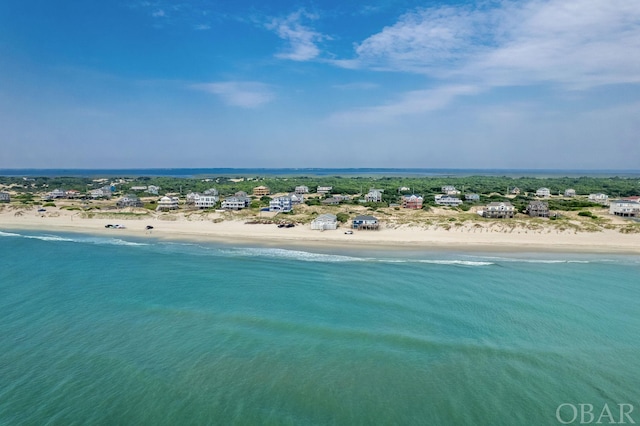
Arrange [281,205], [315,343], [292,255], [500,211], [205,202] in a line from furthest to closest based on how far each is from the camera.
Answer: [205,202] → [281,205] → [500,211] → [292,255] → [315,343]

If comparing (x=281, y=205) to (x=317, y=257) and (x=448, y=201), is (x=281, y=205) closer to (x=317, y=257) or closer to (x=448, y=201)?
(x=317, y=257)

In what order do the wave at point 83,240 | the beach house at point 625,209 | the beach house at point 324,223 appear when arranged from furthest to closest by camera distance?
the beach house at point 625,209 → the beach house at point 324,223 → the wave at point 83,240

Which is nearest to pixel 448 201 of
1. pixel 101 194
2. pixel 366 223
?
pixel 366 223

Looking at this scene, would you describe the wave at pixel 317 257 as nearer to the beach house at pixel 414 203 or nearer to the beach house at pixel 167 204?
the beach house at pixel 414 203

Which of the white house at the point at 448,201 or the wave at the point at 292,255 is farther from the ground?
the white house at the point at 448,201

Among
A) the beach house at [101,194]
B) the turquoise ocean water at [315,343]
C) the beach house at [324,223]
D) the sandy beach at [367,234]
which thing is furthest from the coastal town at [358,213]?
the turquoise ocean water at [315,343]

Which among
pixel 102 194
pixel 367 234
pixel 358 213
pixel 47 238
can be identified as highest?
pixel 102 194

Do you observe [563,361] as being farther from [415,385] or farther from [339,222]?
[339,222]

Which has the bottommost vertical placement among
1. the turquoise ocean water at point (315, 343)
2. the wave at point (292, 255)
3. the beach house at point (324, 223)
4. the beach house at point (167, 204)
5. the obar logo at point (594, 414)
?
the obar logo at point (594, 414)
